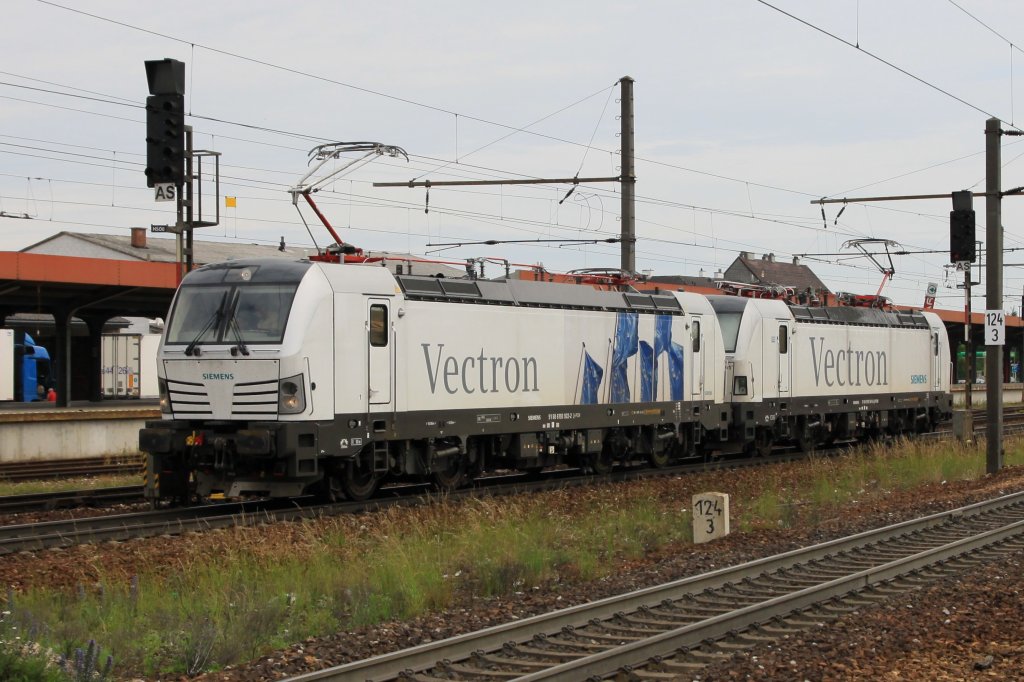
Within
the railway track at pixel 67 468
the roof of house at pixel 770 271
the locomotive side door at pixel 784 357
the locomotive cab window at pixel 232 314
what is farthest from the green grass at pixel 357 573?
the roof of house at pixel 770 271

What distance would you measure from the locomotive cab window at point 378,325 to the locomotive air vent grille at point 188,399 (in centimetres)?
227

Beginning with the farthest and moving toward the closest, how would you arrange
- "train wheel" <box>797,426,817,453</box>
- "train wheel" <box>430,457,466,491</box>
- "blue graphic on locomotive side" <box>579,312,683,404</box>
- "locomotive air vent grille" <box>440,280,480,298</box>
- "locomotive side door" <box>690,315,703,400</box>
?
"train wheel" <box>797,426,817,453</box>
"locomotive side door" <box>690,315,703,400</box>
"blue graphic on locomotive side" <box>579,312,683,404</box>
"train wheel" <box>430,457,466,491</box>
"locomotive air vent grille" <box>440,280,480,298</box>

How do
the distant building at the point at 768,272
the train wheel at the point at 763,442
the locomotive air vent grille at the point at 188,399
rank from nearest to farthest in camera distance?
the locomotive air vent grille at the point at 188,399 → the train wheel at the point at 763,442 → the distant building at the point at 768,272

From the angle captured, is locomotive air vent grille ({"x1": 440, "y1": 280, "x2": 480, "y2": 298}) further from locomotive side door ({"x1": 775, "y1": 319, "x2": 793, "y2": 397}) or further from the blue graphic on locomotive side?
locomotive side door ({"x1": 775, "y1": 319, "x2": 793, "y2": 397})

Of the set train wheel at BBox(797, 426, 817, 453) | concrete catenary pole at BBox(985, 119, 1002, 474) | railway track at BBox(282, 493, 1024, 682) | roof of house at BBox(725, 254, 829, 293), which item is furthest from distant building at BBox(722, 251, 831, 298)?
railway track at BBox(282, 493, 1024, 682)

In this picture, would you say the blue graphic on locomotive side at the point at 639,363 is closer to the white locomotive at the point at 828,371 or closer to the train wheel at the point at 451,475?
the white locomotive at the point at 828,371

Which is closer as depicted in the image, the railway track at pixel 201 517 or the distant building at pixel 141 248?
the railway track at pixel 201 517

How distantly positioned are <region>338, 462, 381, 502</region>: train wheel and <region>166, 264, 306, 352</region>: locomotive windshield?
7.67 ft

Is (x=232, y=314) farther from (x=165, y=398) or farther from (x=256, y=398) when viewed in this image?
(x=165, y=398)

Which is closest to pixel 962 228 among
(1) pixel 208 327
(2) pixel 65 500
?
(1) pixel 208 327

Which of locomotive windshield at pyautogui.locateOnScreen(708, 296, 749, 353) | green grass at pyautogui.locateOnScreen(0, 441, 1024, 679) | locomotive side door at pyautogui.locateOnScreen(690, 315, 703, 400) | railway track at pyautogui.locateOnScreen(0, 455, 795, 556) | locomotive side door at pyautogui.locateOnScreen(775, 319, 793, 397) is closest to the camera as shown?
green grass at pyautogui.locateOnScreen(0, 441, 1024, 679)

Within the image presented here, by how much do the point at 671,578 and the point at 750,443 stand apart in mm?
14911

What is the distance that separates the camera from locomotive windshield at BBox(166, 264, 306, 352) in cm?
1505

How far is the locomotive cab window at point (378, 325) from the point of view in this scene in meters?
15.9
